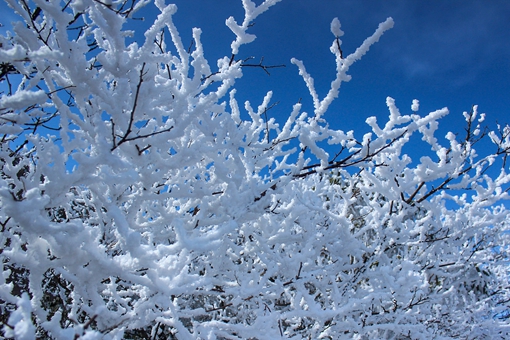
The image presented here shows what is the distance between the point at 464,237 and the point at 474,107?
184cm

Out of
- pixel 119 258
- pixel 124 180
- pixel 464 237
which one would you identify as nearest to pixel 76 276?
pixel 119 258

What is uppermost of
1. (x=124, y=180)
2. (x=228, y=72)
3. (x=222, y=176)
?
(x=228, y=72)

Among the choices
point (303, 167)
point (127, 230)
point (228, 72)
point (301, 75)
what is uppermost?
point (301, 75)

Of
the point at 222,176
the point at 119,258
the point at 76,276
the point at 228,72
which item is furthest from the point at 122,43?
the point at 76,276

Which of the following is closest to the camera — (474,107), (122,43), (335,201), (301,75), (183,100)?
(122,43)

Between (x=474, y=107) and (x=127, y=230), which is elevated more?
(x=474, y=107)

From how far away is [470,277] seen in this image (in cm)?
974

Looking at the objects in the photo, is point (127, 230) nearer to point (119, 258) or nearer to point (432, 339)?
point (119, 258)

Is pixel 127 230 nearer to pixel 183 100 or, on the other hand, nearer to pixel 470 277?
pixel 183 100

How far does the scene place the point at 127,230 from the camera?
153 centimetres

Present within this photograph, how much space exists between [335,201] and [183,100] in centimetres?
377

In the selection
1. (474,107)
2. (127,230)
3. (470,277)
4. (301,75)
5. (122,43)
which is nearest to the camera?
(127,230)

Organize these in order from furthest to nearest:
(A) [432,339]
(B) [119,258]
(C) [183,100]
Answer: (A) [432,339], (C) [183,100], (B) [119,258]

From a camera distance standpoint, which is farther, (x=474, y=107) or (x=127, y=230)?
(x=474, y=107)
